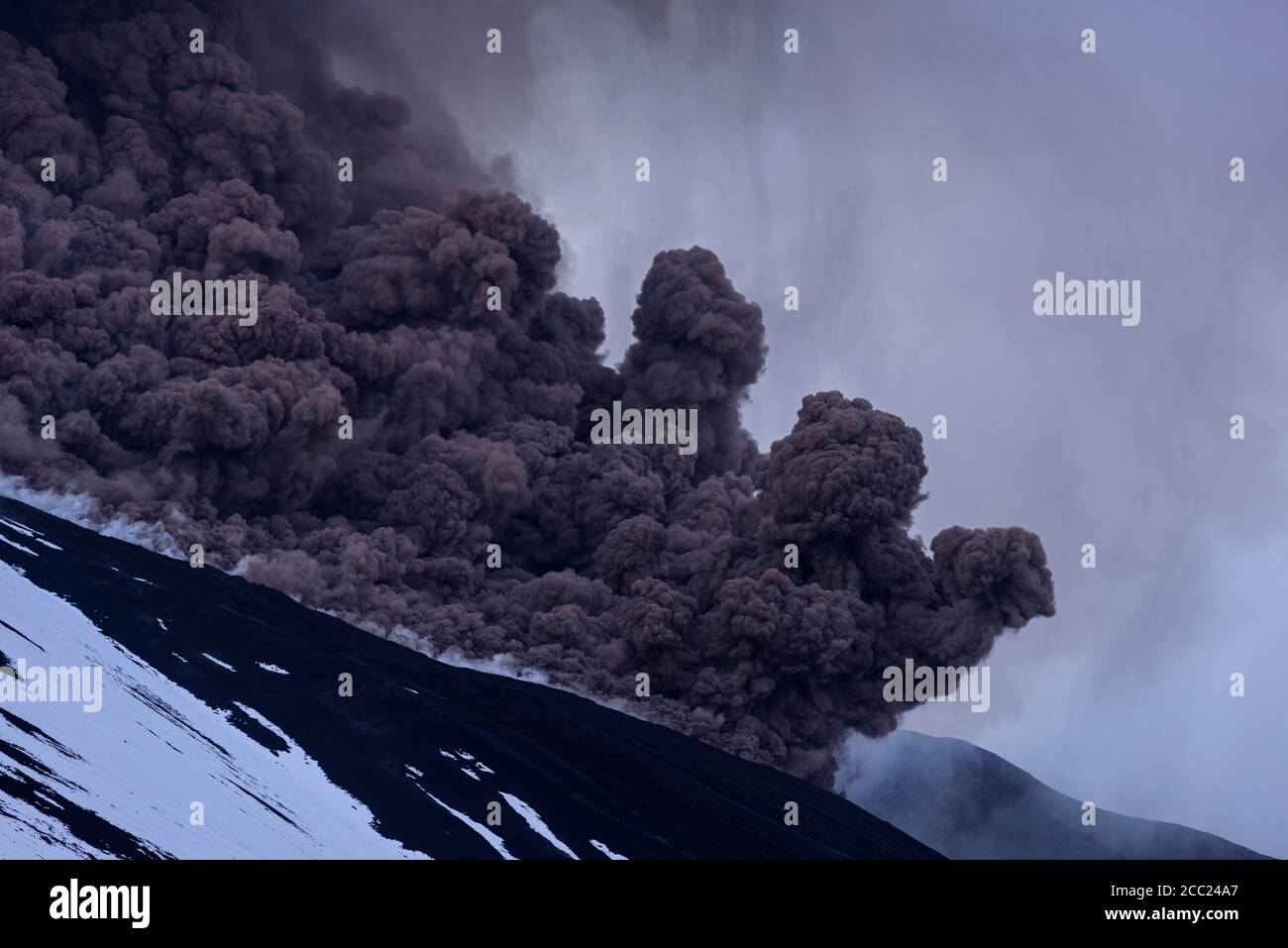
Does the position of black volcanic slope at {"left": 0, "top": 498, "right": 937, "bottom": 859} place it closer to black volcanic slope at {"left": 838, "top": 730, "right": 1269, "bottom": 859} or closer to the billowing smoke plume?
the billowing smoke plume

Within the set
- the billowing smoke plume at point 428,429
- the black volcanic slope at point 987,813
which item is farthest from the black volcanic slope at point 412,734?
the black volcanic slope at point 987,813

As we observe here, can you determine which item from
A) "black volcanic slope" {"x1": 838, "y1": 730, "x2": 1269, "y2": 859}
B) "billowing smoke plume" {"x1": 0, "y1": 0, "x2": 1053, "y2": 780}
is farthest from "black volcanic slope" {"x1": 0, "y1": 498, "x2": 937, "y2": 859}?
"black volcanic slope" {"x1": 838, "y1": 730, "x2": 1269, "y2": 859}

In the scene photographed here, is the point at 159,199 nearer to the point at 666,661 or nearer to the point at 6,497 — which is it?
the point at 6,497

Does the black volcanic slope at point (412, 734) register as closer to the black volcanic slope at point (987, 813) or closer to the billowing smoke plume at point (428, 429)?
the billowing smoke plume at point (428, 429)

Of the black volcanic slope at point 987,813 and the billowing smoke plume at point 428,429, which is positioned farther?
the black volcanic slope at point 987,813

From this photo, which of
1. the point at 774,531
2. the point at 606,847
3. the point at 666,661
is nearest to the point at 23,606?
the point at 606,847

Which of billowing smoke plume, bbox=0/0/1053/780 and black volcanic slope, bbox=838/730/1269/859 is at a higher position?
billowing smoke plume, bbox=0/0/1053/780

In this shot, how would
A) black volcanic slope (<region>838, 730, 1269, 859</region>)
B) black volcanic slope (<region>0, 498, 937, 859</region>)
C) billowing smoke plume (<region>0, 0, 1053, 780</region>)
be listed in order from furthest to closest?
black volcanic slope (<region>838, 730, 1269, 859</region>) < billowing smoke plume (<region>0, 0, 1053, 780</region>) < black volcanic slope (<region>0, 498, 937, 859</region>)
